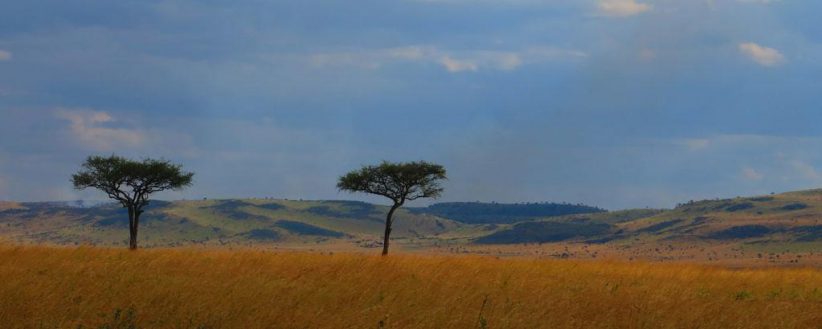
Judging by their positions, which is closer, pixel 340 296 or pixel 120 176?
pixel 340 296

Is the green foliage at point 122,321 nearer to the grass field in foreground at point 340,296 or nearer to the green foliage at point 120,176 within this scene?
the grass field in foreground at point 340,296

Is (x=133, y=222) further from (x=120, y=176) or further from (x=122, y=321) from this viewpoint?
(x=122, y=321)

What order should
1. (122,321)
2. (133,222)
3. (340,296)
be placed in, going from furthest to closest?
(133,222)
(340,296)
(122,321)

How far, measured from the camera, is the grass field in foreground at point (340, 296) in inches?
658

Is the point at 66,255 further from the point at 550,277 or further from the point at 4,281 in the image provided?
the point at 550,277

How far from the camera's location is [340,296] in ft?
65.4

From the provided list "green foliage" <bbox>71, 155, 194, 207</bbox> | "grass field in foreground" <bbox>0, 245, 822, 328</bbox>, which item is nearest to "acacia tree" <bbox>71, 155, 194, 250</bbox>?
"green foliage" <bbox>71, 155, 194, 207</bbox>

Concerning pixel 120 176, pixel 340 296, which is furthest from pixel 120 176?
pixel 340 296

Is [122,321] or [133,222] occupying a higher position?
[133,222]

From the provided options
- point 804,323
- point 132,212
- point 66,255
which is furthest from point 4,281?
point 132,212

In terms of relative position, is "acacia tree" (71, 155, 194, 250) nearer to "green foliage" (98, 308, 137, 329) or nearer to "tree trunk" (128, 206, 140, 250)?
"tree trunk" (128, 206, 140, 250)

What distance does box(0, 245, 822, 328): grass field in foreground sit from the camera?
1672 cm

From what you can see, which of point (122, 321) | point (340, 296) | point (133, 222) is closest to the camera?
point (122, 321)

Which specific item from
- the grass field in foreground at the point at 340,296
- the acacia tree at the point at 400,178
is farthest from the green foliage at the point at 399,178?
the grass field in foreground at the point at 340,296
